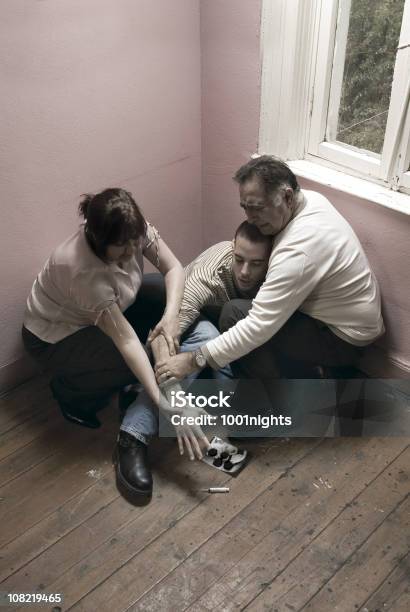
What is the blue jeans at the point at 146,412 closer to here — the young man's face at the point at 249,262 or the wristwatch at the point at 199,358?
the wristwatch at the point at 199,358

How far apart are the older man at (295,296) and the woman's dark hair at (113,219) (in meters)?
0.34

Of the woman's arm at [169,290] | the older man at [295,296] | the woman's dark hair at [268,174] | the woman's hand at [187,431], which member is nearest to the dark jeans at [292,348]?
the older man at [295,296]

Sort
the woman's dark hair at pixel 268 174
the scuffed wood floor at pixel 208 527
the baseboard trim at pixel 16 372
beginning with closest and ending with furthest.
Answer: the scuffed wood floor at pixel 208 527
the woman's dark hair at pixel 268 174
the baseboard trim at pixel 16 372

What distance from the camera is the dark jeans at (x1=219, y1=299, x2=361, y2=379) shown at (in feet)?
6.56

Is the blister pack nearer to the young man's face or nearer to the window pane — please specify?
the young man's face

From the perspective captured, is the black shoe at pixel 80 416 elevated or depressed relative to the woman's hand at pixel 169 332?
depressed

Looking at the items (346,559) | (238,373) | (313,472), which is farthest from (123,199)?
(346,559)

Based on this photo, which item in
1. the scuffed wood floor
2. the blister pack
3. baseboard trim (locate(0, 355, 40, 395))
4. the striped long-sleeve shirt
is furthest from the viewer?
baseboard trim (locate(0, 355, 40, 395))

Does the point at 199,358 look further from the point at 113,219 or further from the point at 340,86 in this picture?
the point at 340,86

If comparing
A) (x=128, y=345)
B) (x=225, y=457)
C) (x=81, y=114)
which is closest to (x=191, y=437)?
(x=225, y=457)

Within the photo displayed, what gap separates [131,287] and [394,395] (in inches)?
41.2

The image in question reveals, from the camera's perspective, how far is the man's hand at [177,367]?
75.6 inches

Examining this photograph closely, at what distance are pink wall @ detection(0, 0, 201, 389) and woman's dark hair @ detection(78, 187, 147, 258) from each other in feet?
1.31

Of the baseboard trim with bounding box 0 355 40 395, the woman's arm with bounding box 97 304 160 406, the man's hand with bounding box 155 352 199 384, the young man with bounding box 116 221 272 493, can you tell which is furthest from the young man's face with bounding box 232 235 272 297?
the baseboard trim with bounding box 0 355 40 395
